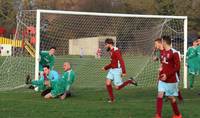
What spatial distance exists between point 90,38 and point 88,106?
11184 mm

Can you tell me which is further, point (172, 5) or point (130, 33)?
point (172, 5)

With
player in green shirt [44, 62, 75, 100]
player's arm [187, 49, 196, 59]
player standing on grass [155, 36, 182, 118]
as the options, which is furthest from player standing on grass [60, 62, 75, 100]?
player's arm [187, 49, 196, 59]

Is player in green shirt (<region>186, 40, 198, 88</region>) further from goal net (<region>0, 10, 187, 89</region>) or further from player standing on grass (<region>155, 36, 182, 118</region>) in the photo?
player standing on grass (<region>155, 36, 182, 118</region>)

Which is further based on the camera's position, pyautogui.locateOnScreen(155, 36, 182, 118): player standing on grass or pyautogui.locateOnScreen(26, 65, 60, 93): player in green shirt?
pyautogui.locateOnScreen(26, 65, 60, 93): player in green shirt

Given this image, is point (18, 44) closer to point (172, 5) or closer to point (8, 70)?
point (8, 70)

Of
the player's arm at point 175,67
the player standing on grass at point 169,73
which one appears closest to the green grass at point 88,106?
the player standing on grass at point 169,73

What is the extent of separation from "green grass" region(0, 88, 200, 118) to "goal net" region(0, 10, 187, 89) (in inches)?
98.2

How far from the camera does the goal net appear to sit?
19266 mm

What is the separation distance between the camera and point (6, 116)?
11.2 meters

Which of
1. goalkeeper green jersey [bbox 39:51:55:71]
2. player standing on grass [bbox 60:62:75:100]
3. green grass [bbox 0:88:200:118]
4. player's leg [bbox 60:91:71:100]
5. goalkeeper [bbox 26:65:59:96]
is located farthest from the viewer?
goalkeeper green jersey [bbox 39:51:55:71]

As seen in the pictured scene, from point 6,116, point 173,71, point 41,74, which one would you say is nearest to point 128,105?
point 173,71

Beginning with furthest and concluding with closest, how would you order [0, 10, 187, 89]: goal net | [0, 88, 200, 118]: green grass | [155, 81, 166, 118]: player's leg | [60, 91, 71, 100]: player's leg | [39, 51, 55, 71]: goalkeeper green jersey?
[0, 10, 187, 89]: goal net
[39, 51, 55, 71]: goalkeeper green jersey
[60, 91, 71, 100]: player's leg
[0, 88, 200, 118]: green grass
[155, 81, 166, 118]: player's leg

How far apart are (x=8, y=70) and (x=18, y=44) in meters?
1.03

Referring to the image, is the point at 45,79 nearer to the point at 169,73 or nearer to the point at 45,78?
the point at 45,78
